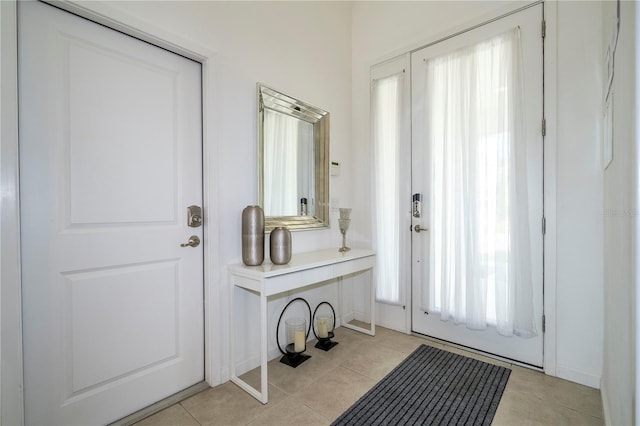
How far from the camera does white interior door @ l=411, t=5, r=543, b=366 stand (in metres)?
2.02

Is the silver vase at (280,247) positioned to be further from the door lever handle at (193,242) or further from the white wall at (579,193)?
the white wall at (579,193)

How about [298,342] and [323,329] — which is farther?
[323,329]

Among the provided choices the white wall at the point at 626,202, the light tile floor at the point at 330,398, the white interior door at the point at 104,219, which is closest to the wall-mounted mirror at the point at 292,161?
the white interior door at the point at 104,219

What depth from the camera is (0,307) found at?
1188 mm

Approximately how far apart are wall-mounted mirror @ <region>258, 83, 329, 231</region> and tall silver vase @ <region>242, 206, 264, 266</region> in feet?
0.76

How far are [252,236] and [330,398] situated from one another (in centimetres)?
106

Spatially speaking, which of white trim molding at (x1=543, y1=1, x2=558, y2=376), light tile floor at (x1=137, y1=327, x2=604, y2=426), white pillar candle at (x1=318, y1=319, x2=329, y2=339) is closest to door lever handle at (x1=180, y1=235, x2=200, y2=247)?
light tile floor at (x1=137, y1=327, x2=604, y2=426)

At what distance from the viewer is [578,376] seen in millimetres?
1893

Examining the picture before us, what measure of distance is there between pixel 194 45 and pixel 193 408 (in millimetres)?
2067

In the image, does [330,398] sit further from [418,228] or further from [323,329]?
[418,228]

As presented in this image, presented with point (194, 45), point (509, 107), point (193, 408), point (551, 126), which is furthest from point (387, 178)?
point (193, 408)

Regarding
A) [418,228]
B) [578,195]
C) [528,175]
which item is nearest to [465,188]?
[528,175]

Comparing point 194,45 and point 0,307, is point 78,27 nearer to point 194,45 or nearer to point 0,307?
point 194,45

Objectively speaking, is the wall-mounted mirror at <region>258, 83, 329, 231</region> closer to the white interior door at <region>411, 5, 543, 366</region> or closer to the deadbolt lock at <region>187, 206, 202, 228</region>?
the deadbolt lock at <region>187, 206, 202, 228</region>
